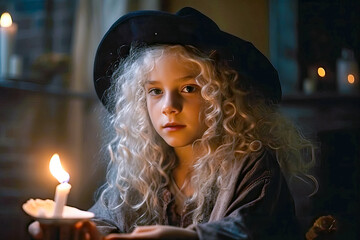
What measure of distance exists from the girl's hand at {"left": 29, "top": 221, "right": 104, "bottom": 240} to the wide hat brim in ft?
1.21

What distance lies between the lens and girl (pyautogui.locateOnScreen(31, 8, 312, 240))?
0.88 metres

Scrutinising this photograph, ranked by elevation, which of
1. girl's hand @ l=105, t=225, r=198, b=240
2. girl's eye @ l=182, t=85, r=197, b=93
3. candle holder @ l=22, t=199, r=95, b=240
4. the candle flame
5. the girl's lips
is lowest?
girl's hand @ l=105, t=225, r=198, b=240

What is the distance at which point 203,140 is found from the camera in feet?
3.18

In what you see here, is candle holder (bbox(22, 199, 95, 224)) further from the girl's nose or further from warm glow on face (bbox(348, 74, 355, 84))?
warm glow on face (bbox(348, 74, 355, 84))

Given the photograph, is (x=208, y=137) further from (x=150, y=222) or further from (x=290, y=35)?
(x=290, y=35)

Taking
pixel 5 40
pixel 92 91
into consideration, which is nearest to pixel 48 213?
pixel 5 40

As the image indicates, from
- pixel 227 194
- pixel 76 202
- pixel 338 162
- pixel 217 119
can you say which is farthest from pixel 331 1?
pixel 76 202

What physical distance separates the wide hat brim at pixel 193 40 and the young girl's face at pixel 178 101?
44 mm

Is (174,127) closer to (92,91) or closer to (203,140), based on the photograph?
(203,140)

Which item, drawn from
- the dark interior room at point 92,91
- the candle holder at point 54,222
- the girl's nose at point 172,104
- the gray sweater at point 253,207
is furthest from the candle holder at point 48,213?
the dark interior room at point 92,91

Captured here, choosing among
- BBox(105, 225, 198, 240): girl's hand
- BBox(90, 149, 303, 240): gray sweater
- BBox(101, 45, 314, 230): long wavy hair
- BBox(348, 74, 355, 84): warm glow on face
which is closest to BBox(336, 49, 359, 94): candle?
BBox(348, 74, 355, 84): warm glow on face

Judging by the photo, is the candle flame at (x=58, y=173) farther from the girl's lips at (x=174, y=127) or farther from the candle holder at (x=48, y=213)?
the girl's lips at (x=174, y=127)

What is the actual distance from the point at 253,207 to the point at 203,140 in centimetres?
20

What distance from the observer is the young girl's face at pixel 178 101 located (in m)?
0.94
